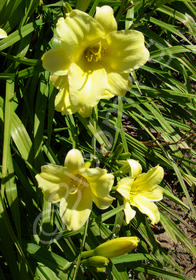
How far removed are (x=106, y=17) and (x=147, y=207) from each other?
67 centimetres

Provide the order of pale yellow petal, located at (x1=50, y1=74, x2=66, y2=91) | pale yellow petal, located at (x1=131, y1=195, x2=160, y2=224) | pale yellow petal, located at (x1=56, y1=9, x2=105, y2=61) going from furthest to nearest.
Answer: pale yellow petal, located at (x1=131, y1=195, x2=160, y2=224), pale yellow petal, located at (x1=50, y1=74, x2=66, y2=91), pale yellow petal, located at (x1=56, y1=9, x2=105, y2=61)

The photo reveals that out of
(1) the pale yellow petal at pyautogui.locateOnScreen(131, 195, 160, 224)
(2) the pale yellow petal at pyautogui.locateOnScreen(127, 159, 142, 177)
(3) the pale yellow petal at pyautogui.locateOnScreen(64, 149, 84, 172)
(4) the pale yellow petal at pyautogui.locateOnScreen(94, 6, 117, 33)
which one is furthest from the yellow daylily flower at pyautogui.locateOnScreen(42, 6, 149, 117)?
(1) the pale yellow petal at pyautogui.locateOnScreen(131, 195, 160, 224)

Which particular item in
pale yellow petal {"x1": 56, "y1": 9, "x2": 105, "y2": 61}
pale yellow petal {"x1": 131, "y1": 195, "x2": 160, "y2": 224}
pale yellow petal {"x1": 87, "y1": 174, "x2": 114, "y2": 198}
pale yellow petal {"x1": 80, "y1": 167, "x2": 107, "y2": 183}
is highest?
pale yellow petal {"x1": 56, "y1": 9, "x2": 105, "y2": 61}

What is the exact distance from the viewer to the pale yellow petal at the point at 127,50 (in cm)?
90

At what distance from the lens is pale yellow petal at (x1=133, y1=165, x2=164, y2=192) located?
1.08 meters

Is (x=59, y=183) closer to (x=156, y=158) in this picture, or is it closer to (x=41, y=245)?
(x=41, y=245)

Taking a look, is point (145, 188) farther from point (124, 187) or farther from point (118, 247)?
point (118, 247)

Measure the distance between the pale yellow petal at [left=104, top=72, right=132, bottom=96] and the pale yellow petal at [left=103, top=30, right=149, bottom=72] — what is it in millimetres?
22

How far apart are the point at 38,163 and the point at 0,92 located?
0.40m

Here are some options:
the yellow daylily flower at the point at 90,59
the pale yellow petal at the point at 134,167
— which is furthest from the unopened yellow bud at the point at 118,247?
the yellow daylily flower at the point at 90,59

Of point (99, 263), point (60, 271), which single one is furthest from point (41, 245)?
point (99, 263)

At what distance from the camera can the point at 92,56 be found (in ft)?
3.20

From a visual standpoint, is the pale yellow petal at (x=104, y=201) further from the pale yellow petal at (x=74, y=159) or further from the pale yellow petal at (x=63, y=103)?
the pale yellow petal at (x=63, y=103)

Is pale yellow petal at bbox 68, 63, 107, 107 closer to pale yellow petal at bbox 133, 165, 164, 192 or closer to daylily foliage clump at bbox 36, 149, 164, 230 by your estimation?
daylily foliage clump at bbox 36, 149, 164, 230
